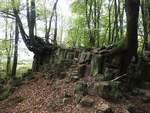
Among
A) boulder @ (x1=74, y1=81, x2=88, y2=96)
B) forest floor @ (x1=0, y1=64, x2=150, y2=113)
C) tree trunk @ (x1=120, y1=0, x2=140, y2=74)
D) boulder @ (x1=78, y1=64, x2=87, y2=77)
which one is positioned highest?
tree trunk @ (x1=120, y1=0, x2=140, y2=74)

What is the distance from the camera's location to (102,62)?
44.1 ft

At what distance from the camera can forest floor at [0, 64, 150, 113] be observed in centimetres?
1069

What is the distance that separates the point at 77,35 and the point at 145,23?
12.0m

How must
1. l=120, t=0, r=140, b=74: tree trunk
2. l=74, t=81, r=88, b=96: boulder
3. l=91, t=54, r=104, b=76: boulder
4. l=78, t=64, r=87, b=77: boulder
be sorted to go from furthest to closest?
l=78, t=64, r=87, b=77: boulder < l=91, t=54, r=104, b=76: boulder < l=74, t=81, r=88, b=96: boulder < l=120, t=0, r=140, b=74: tree trunk

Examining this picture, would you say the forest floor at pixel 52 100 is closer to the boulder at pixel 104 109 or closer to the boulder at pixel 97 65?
the boulder at pixel 104 109

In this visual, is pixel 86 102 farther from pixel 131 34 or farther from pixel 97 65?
pixel 131 34

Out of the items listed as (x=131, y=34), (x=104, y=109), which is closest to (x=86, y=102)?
(x=104, y=109)

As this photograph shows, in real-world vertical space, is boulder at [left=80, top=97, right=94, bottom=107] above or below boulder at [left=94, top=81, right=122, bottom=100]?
below

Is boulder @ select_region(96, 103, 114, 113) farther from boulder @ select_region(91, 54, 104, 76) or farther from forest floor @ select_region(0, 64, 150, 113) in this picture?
boulder @ select_region(91, 54, 104, 76)

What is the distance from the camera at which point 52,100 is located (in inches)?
487

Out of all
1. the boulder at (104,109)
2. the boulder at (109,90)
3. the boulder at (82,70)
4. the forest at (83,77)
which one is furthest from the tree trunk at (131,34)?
the boulder at (104,109)

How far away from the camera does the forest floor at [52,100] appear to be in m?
10.7

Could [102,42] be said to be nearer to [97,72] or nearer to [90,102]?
[97,72]

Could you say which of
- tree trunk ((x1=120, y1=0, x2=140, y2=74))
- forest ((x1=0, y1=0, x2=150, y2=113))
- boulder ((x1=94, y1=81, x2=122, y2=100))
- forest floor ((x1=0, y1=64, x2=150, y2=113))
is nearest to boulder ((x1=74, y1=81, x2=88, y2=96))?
forest ((x1=0, y1=0, x2=150, y2=113))
